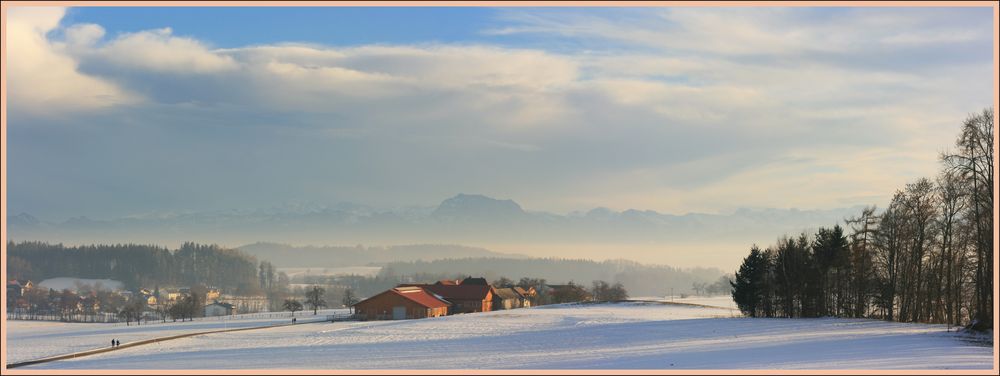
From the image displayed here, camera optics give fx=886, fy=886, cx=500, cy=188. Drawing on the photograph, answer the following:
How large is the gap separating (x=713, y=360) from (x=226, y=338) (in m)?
42.8

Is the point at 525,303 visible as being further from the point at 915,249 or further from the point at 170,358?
the point at 170,358

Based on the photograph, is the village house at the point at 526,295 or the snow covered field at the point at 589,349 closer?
the snow covered field at the point at 589,349

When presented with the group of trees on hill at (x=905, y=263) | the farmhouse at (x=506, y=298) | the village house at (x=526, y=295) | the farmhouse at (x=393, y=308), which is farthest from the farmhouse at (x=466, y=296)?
the group of trees on hill at (x=905, y=263)

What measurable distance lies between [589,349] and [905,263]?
30.8m

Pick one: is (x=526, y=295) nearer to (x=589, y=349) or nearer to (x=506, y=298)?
(x=506, y=298)

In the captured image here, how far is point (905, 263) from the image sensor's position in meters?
67.3

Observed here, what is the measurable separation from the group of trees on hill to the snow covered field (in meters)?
4.49

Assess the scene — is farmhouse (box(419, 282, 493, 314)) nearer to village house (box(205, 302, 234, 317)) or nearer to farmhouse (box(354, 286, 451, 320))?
farmhouse (box(354, 286, 451, 320))

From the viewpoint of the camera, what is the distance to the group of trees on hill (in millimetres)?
48938

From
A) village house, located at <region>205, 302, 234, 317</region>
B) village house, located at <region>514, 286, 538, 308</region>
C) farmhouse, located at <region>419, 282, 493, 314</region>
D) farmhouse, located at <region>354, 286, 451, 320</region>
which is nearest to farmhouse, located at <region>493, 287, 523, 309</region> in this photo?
village house, located at <region>514, 286, 538, 308</region>

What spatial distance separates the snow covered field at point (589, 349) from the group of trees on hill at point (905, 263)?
449 cm

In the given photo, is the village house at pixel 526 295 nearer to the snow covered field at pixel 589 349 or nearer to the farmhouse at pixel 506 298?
the farmhouse at pixel 506 298

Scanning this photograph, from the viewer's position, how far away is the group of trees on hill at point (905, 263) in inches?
1927

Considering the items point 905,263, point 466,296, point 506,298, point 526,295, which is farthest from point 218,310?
point 905,263
